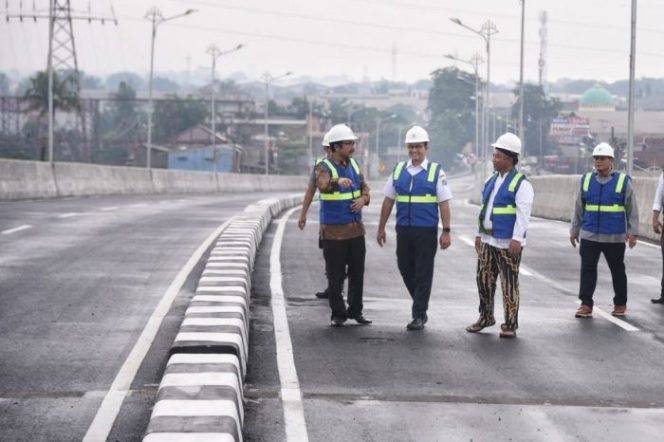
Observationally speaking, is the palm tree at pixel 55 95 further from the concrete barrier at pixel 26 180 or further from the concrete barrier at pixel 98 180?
the concrete barrier at pixel 26 180

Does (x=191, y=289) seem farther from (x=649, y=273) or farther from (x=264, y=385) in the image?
(x=649, y=273)

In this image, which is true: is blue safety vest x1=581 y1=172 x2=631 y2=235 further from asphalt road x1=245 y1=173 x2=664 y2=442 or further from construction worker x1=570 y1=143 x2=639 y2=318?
asphalt road x1=245 y1=173 x2=664 y2=442

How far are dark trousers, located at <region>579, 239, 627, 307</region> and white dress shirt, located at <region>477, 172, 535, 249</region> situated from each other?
5.84 feet

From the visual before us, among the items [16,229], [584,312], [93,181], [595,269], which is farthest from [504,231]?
[93,181]

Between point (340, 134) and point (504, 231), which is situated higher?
point (340, 134)

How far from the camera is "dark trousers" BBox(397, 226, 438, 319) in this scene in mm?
12820

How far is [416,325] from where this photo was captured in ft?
41.5

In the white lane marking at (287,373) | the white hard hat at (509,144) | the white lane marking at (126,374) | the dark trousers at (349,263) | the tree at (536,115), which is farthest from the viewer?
the tree at (536,115)

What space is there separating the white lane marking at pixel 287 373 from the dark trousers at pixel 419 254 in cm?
127

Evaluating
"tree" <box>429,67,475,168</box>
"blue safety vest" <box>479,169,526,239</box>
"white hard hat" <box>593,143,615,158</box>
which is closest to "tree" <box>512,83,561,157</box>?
"tree" <box>429,67,475,168</box>

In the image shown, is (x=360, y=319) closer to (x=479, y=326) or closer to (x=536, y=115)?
(x=479, y=326)

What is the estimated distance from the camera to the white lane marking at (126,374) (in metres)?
8.18

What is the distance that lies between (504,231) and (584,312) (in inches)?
74.2

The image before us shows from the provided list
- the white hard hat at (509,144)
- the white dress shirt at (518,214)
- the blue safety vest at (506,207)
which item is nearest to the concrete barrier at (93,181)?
the white dress shirt at (518,214)
